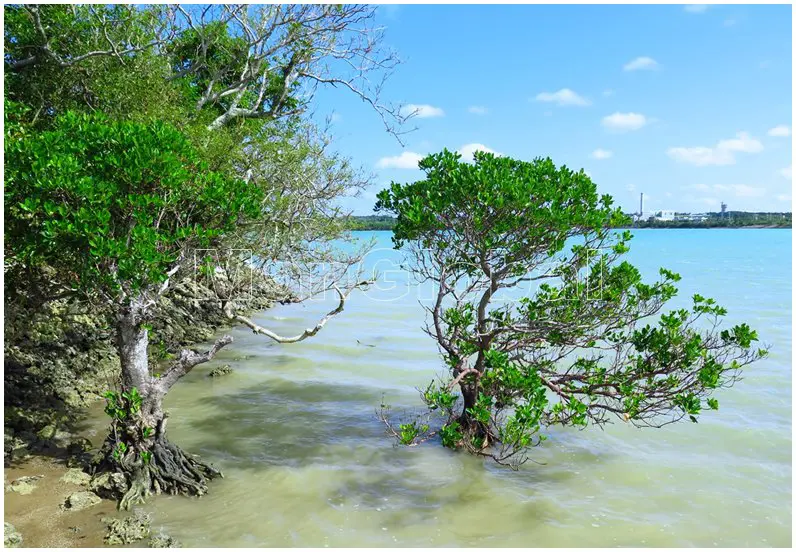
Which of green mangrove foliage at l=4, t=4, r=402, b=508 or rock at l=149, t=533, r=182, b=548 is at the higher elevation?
green mangrove foliage at l=4, t=4, r=402, b=508

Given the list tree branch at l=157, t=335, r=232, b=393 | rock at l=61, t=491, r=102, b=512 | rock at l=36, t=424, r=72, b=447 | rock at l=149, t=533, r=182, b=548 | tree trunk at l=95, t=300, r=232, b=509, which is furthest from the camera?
rock at l=36, t=424, r=72, b=447

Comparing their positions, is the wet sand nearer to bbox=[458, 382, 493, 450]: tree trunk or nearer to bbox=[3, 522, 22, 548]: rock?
bbox=[3, 522, 22, 548]: rock

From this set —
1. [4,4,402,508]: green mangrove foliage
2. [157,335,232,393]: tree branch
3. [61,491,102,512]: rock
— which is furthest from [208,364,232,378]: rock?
[61,491,102,512]: rock

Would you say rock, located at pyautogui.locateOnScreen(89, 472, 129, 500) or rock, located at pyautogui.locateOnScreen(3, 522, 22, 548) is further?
rock, located at pyautogui.locateOnScreen(89, 472, 129, 500)

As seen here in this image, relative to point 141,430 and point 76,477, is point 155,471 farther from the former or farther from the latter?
point 76,477

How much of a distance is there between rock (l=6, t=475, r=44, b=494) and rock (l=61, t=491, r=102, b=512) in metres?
0.64

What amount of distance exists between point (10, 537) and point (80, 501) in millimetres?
920

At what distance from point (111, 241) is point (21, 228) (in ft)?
4.87

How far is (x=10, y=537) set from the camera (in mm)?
6750

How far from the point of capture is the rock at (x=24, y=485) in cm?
783

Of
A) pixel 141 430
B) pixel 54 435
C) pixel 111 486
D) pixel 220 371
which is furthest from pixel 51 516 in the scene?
pixel 220 371

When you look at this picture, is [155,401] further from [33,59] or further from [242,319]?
[33,59]

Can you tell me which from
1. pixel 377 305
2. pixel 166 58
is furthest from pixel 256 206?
pixel 377 305

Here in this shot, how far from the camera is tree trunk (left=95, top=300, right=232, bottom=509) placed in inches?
313
